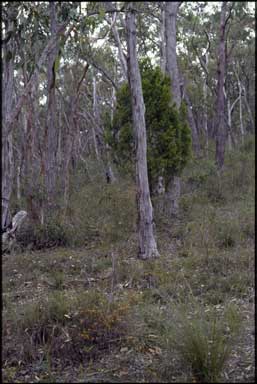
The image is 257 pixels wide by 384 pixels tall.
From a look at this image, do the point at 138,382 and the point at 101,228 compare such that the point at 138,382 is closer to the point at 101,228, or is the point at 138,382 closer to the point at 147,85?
the point at 101,228

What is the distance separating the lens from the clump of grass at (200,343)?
430 cm

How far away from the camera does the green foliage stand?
12797 mm

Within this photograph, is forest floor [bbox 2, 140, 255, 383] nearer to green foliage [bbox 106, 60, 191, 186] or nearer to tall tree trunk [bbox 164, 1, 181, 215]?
green foliage [bbox 106, 60, 191, 186]

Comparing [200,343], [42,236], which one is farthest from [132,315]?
[42,236]

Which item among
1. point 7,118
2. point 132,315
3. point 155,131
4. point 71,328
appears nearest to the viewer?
point 71,328

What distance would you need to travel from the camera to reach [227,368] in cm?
462

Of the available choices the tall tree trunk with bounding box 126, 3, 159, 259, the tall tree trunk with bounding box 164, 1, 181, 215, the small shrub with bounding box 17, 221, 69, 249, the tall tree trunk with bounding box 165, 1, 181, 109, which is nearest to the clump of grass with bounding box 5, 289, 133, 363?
the tall tree trunk with bounding box 126, 3, 159, 259

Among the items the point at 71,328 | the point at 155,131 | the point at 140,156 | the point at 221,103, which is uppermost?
the point at 221,103

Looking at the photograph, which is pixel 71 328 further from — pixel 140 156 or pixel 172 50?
pixel 172 50

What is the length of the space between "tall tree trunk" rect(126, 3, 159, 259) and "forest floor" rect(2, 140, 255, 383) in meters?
0.36

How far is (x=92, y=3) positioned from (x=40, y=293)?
3.78 m

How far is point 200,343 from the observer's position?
14.1 ft

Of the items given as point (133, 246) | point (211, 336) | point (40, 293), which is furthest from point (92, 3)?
point (133, 246)

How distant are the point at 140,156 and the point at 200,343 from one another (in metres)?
5.76
